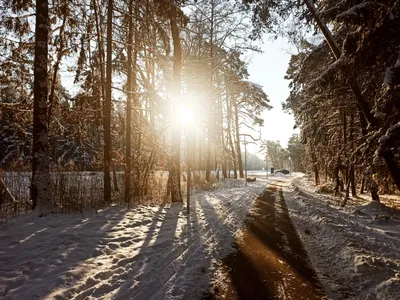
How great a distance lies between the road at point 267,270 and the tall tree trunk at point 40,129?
538cm

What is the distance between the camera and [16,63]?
9445 mm

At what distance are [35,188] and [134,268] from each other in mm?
4467

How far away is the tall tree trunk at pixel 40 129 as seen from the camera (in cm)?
716

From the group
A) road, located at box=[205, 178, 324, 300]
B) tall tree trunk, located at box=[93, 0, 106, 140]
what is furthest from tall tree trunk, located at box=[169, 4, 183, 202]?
road, located at box=[205, 178, 324, 300]

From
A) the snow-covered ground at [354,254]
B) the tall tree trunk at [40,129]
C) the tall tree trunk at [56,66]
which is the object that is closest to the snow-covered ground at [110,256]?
the tall tree trunk at [40,129]

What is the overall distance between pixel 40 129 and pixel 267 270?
6.81 metres

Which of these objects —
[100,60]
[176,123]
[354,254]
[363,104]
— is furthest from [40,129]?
[363,104]

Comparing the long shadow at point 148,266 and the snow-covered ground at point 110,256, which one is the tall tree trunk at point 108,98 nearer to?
the snow-covered ground at point 110,256

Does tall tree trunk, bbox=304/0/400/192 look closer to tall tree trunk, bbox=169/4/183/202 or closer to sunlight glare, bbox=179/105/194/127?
tall tree trunk, bbox=169/4/183/202

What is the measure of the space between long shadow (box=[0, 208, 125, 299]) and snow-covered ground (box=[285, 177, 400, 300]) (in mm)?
4108

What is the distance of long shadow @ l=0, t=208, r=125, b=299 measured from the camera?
369 centimetres

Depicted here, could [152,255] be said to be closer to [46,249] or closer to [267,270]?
[46,249]

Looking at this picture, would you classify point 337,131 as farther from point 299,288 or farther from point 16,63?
point 16,63

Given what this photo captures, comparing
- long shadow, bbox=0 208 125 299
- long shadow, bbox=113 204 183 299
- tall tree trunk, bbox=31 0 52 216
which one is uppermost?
tall tree trunk, bbox=31 0 52 216
